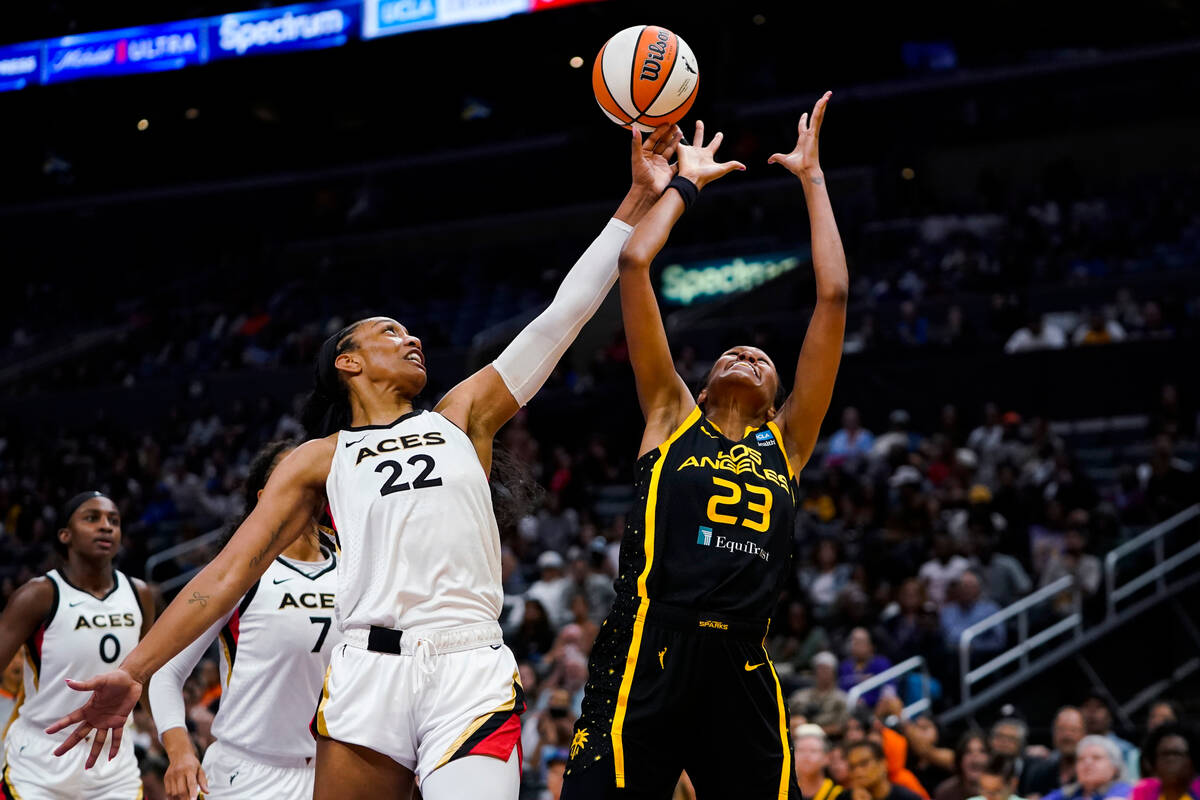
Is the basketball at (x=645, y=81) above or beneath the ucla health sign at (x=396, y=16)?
beneath

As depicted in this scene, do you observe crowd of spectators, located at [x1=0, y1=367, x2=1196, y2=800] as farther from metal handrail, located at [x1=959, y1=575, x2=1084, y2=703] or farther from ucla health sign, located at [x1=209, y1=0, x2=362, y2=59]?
ucla health sign, located at [x1=209, y1=0, x2=362, y2=59]

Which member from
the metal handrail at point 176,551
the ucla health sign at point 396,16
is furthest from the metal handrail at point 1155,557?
the ucla health sign at point 396,16

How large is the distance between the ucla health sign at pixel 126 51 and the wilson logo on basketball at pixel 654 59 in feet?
57.6

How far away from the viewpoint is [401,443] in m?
4.23

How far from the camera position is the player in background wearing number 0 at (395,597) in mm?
3891

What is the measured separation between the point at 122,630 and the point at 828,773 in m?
4.11

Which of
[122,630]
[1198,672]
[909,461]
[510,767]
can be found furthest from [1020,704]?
[510,767]

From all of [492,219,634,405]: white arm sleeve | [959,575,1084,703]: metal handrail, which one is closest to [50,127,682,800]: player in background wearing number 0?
[492,219,634,405]: white arm sleeve

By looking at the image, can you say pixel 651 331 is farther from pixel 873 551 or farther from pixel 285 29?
pixel 285 29

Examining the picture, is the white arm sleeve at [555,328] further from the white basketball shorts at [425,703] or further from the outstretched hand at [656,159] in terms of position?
the white basketball shorts at [425,703]

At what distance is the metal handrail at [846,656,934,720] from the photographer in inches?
428

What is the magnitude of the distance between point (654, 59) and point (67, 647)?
12.3 ft

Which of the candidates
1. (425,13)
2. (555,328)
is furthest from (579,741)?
(425,13)

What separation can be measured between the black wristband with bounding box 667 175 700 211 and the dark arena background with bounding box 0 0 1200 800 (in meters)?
4.16
